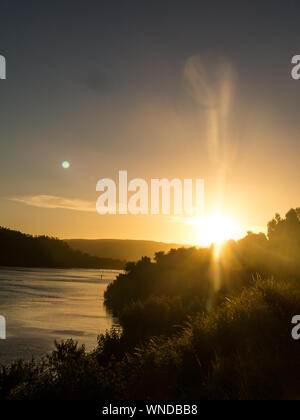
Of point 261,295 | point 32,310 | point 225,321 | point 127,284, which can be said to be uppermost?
point 127,284

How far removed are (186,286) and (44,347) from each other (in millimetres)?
24412

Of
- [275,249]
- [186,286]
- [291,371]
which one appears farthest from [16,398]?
[275,249]

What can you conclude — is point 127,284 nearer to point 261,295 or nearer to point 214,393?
point 261,295

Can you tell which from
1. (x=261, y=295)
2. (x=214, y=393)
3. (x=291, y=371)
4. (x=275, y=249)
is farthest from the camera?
(x=275, y=249)

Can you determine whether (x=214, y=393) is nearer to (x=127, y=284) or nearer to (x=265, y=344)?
(x=265, y=344)

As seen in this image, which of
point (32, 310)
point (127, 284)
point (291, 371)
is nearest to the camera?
point (291, 371)

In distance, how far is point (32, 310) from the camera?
6825 centimetres
